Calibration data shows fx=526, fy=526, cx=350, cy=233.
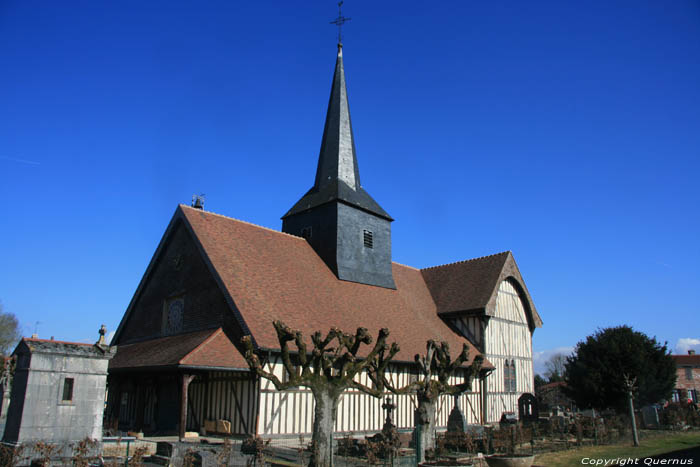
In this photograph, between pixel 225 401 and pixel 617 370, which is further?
pixel 617 370

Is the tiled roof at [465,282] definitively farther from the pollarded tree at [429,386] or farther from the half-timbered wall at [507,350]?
the pollarded tree at [429,386]

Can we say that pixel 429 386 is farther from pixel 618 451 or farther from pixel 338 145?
pixel 338 145

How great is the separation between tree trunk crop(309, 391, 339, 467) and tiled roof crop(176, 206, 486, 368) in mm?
4028

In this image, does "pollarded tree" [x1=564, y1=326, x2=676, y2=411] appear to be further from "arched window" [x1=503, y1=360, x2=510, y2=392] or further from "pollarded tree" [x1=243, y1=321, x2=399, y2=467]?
"pollarded tree" [x1=243, y1=321, x2=399, y2=467]

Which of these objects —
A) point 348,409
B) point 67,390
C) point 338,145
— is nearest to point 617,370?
point 348,409

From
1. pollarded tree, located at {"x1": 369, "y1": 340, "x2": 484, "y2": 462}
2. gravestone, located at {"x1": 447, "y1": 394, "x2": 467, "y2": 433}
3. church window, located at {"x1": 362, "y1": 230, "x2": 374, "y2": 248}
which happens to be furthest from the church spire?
pollarded tree, located at {"x1": 369, "y1": 340, "x2": 484, "y2": 462}

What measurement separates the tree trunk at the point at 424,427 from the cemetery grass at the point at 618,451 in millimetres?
2831

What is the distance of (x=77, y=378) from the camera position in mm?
11820

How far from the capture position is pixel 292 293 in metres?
18.5

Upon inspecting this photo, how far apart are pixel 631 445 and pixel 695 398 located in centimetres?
3862

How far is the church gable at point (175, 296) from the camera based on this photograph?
1747 centimetres

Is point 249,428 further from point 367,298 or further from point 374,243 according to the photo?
point 374,243

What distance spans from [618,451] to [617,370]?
955cm

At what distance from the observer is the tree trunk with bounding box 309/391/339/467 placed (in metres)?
10.4
